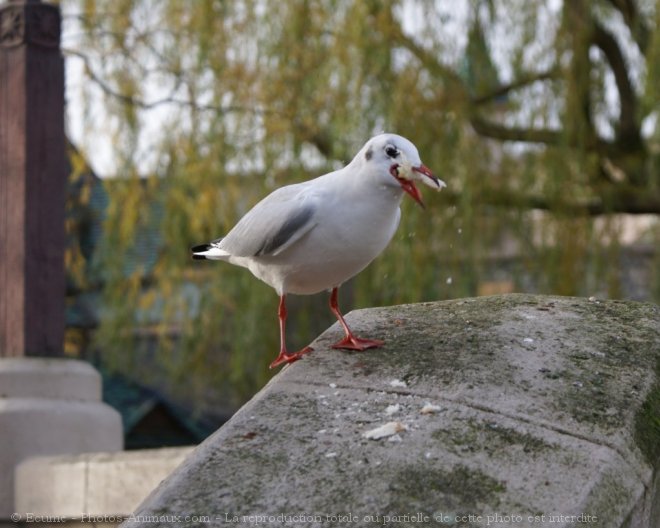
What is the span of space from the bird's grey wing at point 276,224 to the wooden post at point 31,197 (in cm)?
273

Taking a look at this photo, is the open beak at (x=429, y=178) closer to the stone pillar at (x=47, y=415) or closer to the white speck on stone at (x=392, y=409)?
the white speck on stone at (x=392, y=409)

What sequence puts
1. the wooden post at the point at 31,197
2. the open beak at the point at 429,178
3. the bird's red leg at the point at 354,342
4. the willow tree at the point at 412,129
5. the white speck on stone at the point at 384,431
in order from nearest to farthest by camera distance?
the white speck on stone at the point at 384,431, the open beak at the point at 429,178, the bird's red leg at the point at 354,342, the wooden post at the point at 31,197, the willow tree at the point at 412,129

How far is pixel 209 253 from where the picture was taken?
353cm

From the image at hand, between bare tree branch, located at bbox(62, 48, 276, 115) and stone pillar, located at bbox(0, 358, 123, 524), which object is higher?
bare tree branch, located at bbox(62, 48, 276, 115)

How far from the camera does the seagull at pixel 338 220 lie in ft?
9.55

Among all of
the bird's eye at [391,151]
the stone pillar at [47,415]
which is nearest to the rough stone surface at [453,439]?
the bird's eye at [391,151]

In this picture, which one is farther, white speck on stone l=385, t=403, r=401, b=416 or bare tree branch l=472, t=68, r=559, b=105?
bare tree branch l=472, t=68, r=559, b=105

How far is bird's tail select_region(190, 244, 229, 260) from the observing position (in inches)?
136

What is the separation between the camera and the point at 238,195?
27.8 ft

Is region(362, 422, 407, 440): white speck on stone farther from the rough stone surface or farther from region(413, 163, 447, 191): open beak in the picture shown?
region(413, 163, 447, 191): open beak

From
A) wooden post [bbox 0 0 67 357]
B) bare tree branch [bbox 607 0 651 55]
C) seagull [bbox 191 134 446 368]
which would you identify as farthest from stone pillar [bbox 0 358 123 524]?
bare tree branch [bbox 607 0 651 55]

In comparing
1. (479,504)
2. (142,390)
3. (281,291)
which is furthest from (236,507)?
(142,390)

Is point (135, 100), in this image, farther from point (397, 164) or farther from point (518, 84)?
point (397, 164)

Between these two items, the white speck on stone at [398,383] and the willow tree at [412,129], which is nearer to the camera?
the white speck on stone at [398,383]
